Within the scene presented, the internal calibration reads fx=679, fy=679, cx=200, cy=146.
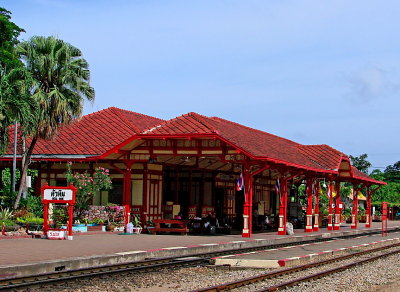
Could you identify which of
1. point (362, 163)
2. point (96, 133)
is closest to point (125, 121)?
point (96, 133)

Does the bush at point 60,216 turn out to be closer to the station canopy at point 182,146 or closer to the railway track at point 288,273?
the station canopy at point 182,146

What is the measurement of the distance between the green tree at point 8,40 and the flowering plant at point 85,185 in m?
5.47

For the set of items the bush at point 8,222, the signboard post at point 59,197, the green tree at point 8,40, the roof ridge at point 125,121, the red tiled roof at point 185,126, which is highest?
the green tree at point 8,40

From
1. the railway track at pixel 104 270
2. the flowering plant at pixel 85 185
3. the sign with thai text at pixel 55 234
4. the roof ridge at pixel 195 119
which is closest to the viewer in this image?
the railway track at pixel 104 270

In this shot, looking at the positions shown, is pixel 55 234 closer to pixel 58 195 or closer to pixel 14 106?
pixel 58 195

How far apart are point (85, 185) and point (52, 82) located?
4.84 m

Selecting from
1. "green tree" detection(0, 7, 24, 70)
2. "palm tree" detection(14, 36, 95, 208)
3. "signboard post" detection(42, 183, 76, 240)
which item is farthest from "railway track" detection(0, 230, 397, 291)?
"green tree" detection(0, 7, 24, 70)

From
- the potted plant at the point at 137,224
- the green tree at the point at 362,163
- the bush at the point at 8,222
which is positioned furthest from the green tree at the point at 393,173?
the bush at the point at 8,222

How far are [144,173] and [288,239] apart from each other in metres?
7.46

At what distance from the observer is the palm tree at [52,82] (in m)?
29.3

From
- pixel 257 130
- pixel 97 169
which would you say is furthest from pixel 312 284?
pixel 257 130

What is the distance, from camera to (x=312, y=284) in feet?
48.5

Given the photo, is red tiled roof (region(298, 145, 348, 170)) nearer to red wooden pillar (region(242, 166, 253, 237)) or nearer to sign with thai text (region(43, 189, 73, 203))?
red wooden pillar (region(242, 166, 253, 237))

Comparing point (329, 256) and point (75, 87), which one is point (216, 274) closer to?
point (329, 256)
